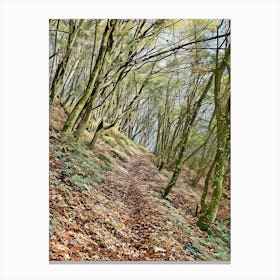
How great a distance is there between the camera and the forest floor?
127 inches

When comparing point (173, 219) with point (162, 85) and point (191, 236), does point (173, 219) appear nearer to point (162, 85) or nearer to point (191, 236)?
point (191, 236)

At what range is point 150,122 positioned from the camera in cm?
341

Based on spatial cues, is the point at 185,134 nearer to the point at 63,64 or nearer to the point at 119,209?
the point at 119,209

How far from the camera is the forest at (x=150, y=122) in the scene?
3.38m

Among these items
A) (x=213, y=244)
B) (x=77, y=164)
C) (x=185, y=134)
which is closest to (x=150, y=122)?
(x=185, y=134)

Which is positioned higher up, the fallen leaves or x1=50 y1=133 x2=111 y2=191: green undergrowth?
x1=50 y1=133 x2=111 y2=191: green undergrowth

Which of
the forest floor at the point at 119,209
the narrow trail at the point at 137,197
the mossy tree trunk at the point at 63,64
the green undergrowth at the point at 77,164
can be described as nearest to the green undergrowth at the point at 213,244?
the forest floor at the point at 119,209

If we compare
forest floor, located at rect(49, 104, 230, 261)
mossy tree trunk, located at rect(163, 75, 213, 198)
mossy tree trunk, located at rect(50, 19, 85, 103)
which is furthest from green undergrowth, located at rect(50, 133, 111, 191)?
mossy tree trunk, located at rect(163, 75, 213, 198)

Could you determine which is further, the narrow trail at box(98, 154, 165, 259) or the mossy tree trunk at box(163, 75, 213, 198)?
the mossy tree trunk at box(163, 75, 213, 198)

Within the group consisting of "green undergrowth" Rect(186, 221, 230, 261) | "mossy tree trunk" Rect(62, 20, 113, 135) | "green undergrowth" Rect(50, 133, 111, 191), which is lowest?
"green undergrowth" Rect(186, 221, 230, 261)

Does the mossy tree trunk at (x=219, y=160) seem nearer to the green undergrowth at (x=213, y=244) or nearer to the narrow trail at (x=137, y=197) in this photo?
the green undergrowth at (x=213, y=244)

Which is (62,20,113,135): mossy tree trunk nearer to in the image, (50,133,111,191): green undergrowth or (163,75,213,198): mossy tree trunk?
(50,133,111,191): green undergrowth

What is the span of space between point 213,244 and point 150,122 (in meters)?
1.20
